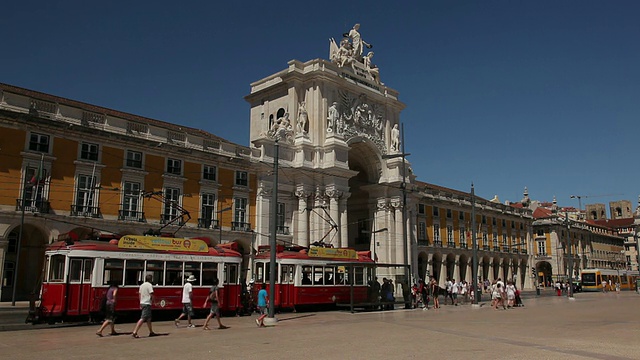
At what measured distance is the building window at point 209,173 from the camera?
39.8m

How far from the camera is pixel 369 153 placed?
52281 mm

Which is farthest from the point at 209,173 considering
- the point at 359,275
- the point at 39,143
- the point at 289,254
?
the point at 359,275

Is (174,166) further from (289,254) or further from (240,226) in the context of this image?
(289,254)

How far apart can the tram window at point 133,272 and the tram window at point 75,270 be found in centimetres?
175

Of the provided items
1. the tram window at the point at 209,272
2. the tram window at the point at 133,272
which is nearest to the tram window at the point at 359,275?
the tram window at the point at 209,272

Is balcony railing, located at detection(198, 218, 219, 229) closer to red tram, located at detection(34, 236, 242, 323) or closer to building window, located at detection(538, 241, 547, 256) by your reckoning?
red tram, located at detection(34, 236, 242, 323)

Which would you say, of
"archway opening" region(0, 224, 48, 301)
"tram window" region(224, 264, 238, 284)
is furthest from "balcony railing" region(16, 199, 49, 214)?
"tram window" region(224, 264, 238, 284)

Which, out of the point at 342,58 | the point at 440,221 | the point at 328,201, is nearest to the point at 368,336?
the point at 328,201

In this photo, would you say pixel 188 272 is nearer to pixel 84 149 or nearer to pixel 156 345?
pixel 156 345

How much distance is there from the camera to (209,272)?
24281 millimetres

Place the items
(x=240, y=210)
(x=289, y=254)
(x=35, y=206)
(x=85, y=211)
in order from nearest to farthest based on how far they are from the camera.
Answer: (x=289, y=254) → (x=35, y=206) → (x=85, y=211) → (x=240, y=210)

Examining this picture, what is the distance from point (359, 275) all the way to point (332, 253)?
2.01m

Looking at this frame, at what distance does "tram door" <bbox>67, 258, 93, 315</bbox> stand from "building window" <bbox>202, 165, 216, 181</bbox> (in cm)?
1942

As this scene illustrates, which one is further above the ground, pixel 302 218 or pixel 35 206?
pixel 302 218
